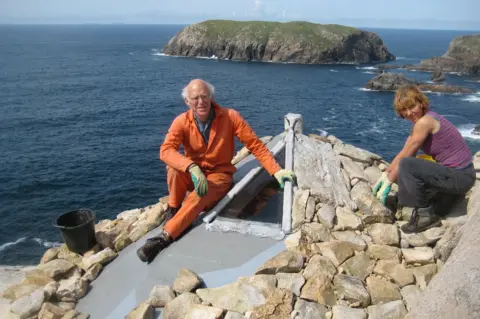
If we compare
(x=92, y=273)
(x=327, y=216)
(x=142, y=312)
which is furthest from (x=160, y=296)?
(x=327, y=216)

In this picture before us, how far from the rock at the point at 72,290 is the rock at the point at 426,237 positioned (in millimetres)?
5683

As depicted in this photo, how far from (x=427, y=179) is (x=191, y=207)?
4103mm

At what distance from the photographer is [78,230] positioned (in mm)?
7695

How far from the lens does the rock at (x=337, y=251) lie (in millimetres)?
5823

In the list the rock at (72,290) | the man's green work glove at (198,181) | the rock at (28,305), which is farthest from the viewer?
the man's green work glove at (198,181)

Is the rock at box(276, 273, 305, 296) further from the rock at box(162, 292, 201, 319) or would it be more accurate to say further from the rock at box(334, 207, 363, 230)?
the rock at box(334, 207, 363, 230)

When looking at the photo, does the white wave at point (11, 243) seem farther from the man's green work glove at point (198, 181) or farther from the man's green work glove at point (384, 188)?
the man's green work glove at point (384, 188)

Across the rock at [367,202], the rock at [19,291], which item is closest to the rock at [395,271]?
the rock at [367,202]

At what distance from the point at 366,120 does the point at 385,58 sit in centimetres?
8421

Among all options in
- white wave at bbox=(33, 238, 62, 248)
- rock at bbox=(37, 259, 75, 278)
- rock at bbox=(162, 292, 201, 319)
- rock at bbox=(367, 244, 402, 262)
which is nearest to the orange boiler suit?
rock at bbox=(162, 292, 201, 319)

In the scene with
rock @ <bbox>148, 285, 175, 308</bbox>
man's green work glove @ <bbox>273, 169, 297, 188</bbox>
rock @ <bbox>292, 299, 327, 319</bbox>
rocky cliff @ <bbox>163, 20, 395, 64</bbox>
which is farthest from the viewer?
rocky cliff @ <bbox>163, 20, 395, 64</bbox>

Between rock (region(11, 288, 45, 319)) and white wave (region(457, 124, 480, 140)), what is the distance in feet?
160

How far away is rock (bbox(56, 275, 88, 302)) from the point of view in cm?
652

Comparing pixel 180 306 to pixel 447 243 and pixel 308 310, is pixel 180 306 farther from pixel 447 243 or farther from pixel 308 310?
pixel 447 243
